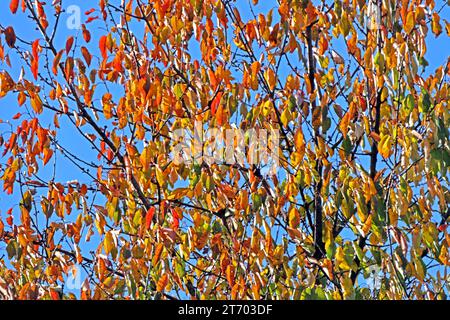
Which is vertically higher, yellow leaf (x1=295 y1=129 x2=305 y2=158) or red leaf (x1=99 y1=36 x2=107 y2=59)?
red leaf (x1=99 y1=36 x2=107 y2=59)

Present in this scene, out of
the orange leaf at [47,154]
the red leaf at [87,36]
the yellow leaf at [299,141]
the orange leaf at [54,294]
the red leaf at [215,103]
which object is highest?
the red leaf at [87,36]

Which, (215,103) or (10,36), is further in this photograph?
(10,36)

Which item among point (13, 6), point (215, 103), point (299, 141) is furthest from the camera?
point (13, 6)

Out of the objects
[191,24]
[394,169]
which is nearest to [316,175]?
[394,169]

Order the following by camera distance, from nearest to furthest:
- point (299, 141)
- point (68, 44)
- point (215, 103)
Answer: point (299, 141) < point (215, 103) < point (68, 44)

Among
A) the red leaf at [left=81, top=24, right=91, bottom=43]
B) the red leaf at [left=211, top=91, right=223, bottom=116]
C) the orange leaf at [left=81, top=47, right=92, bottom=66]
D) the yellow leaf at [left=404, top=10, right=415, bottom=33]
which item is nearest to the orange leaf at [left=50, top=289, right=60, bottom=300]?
the red leaf at [left=211, top=91, right=223, bottom=116]

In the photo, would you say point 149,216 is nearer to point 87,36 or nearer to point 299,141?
point 299,141

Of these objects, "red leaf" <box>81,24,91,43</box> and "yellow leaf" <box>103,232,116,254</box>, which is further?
"red leaf" <box>81,24,91,43</box>

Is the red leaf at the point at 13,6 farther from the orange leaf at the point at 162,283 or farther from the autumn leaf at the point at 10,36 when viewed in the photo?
the orange leaf at the point at 162,283

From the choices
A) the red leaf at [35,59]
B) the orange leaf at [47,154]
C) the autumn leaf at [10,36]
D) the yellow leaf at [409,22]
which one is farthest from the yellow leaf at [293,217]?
the autumn leaf at [10,36]

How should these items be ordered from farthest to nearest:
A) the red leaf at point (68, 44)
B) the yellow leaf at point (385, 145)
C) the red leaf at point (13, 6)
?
the red leaf at point (13, 6)
the red leaf at point (68, 44)
the yellow leaf at point (385, 145)

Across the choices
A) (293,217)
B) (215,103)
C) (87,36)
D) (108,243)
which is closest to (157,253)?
(108,243)

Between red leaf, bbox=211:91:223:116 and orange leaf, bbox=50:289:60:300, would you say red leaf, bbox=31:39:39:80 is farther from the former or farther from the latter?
orange leaf, bbox=50:289:60:300

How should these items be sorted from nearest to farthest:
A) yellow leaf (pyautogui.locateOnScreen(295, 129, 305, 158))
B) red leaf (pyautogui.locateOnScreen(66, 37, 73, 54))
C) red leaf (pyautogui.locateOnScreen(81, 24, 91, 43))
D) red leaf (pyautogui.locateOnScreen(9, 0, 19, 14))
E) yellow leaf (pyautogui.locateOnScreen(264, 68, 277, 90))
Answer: yellow leaf (pyautogui.locateOnScreen(295, 129, 305, 158)), yellow leaf (pyautogui.locateOnScreen(264, 68, 277, 90)), red leaf (pyautogui.locateOnScreen(66, 37, 73, 54)), red leaf (pyautogui.locateOnScreen(9, 0, 19, 14)), red leaf (pyautogui.locateOnScreen(81, 24, 91, 43))
